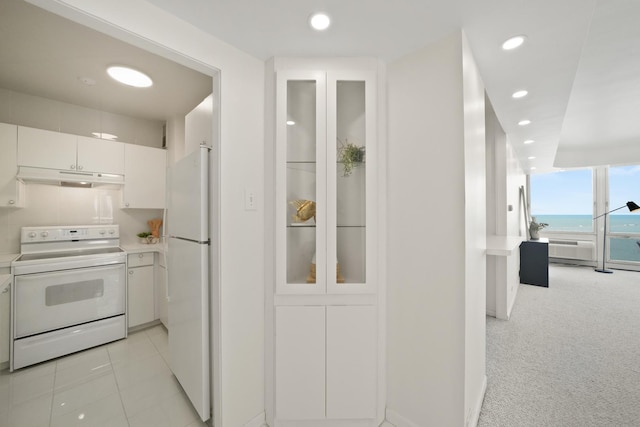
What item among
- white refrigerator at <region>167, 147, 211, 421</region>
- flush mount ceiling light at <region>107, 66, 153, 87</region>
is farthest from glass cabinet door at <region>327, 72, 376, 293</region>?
flush mount ceiling light at <region>107, 66, 153, 87</region>

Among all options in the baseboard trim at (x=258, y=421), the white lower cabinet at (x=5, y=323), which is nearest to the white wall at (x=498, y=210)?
the baseboard trim at (x=258, y=421)

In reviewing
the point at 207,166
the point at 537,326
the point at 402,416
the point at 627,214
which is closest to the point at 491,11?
the point at 207,166

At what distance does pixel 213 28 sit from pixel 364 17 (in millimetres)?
831

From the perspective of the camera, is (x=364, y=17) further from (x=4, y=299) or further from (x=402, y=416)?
(x=4, y=299)

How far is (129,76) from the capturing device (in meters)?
2.18

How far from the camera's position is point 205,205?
1.59 m

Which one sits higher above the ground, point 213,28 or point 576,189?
point 213,28

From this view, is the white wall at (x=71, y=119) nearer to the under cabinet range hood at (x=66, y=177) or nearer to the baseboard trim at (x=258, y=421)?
the under cabinet range hood at (x=66, y=177)

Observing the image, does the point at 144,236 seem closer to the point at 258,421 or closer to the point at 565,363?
the point at 258,421

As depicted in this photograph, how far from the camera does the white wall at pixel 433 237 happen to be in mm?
1390

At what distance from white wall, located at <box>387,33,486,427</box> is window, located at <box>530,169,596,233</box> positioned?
7044 millimetres

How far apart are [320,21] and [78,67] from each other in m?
2.17

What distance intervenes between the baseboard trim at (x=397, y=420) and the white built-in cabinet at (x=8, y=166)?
143 inches

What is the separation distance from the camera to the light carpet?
1.70 metres
